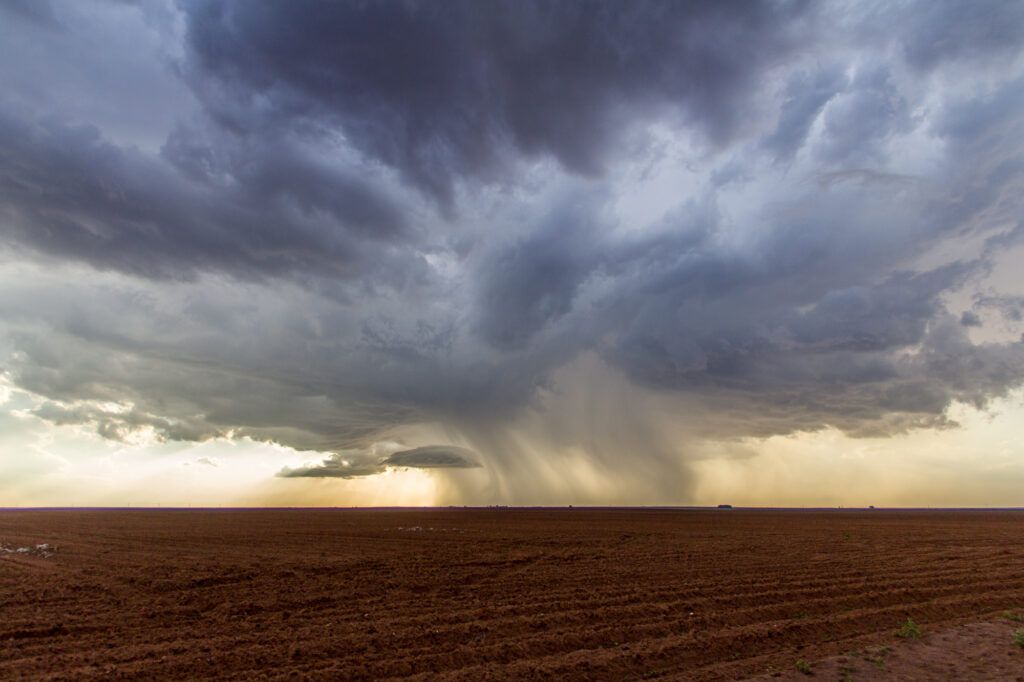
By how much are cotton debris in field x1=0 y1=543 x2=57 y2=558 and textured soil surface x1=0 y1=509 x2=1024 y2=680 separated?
3349mm

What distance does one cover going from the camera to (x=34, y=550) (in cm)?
3828

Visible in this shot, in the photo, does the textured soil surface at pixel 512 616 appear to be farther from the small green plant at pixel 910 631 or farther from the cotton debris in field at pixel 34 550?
the cotton debris in field at pixel 34 550

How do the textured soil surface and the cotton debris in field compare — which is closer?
the textured soil surface

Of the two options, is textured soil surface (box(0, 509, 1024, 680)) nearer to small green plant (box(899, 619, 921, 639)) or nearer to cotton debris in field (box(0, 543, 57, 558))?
small green plant (box(899, 619, 921, 639))

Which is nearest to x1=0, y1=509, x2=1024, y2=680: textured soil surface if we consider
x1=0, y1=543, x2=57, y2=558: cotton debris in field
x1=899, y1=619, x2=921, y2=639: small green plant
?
x1=899, y1=619, x2=921, y2=639: small green plant

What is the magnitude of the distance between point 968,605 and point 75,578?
36.7 m

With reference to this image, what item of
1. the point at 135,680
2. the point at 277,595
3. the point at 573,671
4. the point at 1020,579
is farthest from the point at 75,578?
the point at 1020,579

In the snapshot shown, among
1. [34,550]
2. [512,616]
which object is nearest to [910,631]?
[512,616]

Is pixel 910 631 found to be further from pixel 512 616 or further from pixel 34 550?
pixel 34 550

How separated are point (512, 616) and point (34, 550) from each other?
128 feet

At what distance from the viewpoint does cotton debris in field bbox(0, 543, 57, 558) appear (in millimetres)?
36625

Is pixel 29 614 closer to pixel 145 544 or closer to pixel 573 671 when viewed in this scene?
pixel 573 671

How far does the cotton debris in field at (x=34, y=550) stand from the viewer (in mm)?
36625

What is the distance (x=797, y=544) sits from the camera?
42219 millimetres
